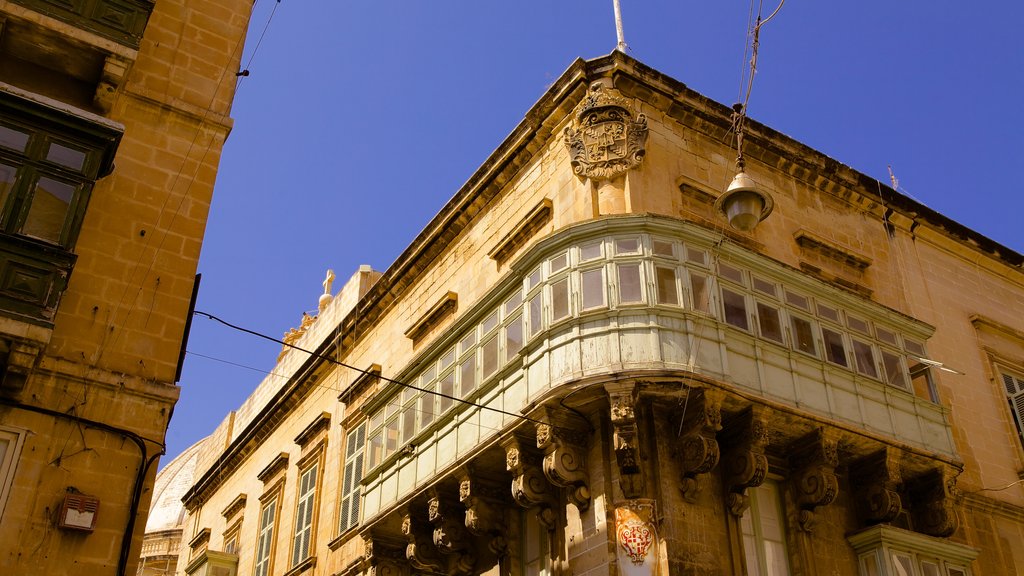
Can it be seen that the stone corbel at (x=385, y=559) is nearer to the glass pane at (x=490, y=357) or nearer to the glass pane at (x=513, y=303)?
the glass pane at (x=490, y=357)

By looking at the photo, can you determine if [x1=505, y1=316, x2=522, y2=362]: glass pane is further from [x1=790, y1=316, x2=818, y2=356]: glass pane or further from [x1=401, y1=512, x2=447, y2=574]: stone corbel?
[x1=790, y1=316, x2=818, y2=356]: glass pane

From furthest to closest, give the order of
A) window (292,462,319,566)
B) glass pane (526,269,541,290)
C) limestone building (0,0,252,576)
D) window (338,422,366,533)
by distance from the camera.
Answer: window (292,462,319,566), window (338,422,366,533), glass pane (526,269,541,290), limestone building (0,0,252,576)

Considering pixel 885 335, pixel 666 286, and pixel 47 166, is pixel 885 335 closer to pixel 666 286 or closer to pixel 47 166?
pixel 666 286

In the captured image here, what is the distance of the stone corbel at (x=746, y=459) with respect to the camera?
487 inches

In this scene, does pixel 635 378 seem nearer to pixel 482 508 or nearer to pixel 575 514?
pixel 575 514

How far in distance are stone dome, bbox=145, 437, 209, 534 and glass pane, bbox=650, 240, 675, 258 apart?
1396 inches

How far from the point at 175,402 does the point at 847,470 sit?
370 inches

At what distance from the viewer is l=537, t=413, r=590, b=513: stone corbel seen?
1238 cm

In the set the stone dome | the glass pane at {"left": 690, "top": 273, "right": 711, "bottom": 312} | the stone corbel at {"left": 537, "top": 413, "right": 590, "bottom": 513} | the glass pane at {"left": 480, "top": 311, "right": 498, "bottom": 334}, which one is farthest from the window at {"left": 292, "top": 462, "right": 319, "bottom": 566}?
the stone dome

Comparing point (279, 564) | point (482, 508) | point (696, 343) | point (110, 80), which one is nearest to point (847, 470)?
point (696, 343)

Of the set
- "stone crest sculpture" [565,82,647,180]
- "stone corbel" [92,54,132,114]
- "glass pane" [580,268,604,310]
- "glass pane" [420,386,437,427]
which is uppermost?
"stone crest sculpture" [565,82,647,180]

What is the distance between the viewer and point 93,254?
10.5 m

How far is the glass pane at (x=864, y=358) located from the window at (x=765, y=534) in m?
2.31

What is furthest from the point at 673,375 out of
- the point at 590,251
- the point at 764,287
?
the point at 764,287
